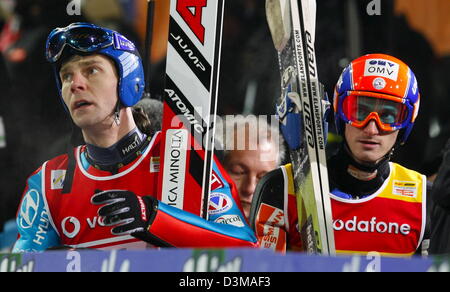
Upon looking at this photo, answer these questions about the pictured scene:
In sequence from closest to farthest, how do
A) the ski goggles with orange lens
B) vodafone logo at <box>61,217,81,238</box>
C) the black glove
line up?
the black glove < the ski goggles with orange lens < vodafone logo at <box>61,217,81,238</box>

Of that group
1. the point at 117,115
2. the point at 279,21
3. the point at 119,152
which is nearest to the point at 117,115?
the point at 117,115

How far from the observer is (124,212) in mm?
2283

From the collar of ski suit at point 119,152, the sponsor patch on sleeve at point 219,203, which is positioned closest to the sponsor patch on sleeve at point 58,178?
the collar of ski suit at point 119,152

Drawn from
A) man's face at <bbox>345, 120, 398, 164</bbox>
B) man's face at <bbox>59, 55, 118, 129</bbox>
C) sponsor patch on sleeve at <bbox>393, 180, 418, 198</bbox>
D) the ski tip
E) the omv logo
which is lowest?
the omv logo

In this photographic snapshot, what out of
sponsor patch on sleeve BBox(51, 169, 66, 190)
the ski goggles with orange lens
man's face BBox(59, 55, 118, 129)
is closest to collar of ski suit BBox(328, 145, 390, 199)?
the ski goggles with orange lens

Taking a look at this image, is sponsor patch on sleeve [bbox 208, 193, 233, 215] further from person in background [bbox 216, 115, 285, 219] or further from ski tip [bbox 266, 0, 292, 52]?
ski tip [bbox 266, 0, 292, 52]

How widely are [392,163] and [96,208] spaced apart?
0.95m

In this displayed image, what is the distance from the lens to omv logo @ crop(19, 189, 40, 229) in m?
2.57

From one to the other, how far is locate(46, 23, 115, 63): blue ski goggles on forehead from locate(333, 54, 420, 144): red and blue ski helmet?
0.75 m

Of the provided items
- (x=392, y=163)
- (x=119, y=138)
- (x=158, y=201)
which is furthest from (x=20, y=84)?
(x=392, y=163)

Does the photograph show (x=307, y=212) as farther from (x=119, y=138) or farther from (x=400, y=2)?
(x=400, y=2)

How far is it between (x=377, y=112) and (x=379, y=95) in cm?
5

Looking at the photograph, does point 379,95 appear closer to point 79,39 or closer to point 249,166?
point 249,166

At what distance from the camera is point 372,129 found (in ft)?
8.00
